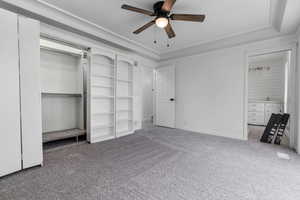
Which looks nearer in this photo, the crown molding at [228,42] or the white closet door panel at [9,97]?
the white closet door panel at [9,97]

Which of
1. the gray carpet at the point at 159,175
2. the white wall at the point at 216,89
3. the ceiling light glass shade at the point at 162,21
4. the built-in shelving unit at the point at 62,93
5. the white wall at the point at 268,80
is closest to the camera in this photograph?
the gray carpet at the point at 159,175

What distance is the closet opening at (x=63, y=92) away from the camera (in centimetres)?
321

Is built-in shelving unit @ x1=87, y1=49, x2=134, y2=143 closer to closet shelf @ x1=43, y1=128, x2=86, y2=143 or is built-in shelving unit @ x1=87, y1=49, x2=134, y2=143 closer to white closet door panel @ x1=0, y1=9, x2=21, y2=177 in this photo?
closet shelf @ x1=43, y1=128, x2=86, y2=143

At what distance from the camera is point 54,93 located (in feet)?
11.0

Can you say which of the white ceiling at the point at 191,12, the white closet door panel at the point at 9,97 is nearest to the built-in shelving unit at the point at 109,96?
the white ceiling at the point at 191,12

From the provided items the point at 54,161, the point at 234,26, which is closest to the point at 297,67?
the point at 234,26

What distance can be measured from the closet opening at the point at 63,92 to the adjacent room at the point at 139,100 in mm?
24

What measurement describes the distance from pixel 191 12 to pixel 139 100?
2.97 metres

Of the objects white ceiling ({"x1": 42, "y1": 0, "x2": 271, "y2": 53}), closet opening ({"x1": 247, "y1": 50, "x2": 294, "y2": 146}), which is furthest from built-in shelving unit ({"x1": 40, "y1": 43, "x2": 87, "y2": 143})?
closet opening ({"x1": 247, "y1": 50, "x2": 294, "y2": 146})

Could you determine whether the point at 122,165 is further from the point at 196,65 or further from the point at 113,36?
the point at 196,65

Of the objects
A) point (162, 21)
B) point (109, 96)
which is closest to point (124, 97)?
point (109, 96)

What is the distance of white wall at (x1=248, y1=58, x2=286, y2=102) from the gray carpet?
359 cm

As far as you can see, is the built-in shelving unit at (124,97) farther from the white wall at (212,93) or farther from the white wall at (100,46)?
the white wall at (212,93)

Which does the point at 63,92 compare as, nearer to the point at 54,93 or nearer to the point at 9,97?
the point at 54,93
